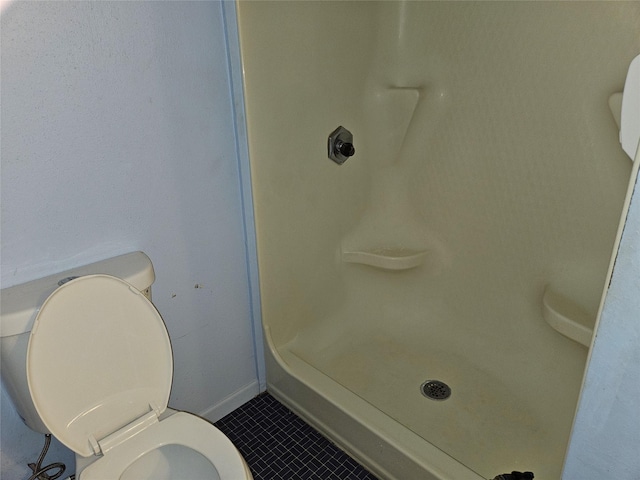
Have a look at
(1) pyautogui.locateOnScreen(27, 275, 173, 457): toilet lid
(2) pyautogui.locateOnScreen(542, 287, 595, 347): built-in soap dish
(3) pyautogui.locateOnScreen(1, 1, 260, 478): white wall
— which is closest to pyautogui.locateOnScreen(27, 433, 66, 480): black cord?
(3) pyautogui.locateOnScreen(1, 1, 260, 478): white wall

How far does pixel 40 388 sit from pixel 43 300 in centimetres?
18

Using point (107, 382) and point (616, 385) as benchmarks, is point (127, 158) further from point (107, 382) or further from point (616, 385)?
point (616, 385)

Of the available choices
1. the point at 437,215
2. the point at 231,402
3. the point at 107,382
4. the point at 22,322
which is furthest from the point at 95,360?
the point at 437,215

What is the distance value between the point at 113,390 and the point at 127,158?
57 centimetres

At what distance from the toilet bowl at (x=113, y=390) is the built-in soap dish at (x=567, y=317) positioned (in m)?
1.07

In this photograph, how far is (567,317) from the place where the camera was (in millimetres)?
1438

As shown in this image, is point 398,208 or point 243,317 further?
point 398,208

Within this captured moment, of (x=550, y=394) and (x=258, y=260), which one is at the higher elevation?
(x=258, y=260)

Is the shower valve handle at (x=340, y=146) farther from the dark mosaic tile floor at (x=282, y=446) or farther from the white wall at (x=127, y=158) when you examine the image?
the dark mosaic tile floor at (x=282, y=446)

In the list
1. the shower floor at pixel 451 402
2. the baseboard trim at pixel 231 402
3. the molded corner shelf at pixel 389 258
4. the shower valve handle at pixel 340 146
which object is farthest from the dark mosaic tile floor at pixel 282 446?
the shower valve handle at pixel 340 146

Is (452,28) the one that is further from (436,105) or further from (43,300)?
(43,300)

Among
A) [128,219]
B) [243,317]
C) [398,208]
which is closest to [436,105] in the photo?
[398,208]

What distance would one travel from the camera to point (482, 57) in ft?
5.16

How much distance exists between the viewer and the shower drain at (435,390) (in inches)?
62.9
